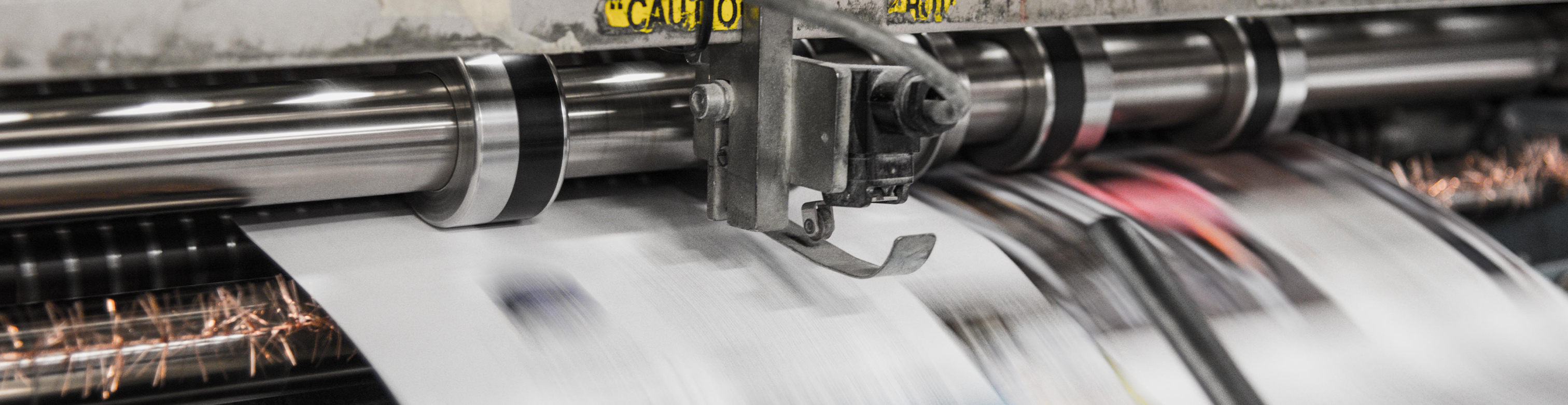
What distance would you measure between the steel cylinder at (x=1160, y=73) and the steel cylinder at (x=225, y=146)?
733 millimetres

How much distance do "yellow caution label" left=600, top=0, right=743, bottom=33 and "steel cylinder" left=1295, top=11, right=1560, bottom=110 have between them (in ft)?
2.64

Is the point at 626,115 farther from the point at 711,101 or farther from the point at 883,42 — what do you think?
the point at 883,42

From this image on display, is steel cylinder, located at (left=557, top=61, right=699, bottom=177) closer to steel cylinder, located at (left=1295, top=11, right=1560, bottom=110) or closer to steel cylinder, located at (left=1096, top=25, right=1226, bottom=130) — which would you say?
steel cylinder, located at (left=1096, top=25, right=1226, bottom=130)

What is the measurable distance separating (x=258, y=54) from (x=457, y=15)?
0.42 ft

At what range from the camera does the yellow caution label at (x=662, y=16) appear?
0.91m

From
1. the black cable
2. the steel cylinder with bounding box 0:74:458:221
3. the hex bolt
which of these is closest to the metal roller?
the steel cylinder with bounding box 0:74:458:221

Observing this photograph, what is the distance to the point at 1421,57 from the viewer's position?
1534 mm

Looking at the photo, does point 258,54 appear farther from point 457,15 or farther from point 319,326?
point 319,326

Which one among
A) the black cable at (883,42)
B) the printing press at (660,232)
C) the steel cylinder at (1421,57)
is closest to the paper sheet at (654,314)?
the printing press at (660,232)

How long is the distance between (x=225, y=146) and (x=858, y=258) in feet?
1.68

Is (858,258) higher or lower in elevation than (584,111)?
lower

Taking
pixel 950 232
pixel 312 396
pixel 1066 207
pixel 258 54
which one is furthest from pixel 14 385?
pixel 1066 207

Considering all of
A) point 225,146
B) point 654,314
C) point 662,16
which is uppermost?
point 662,16

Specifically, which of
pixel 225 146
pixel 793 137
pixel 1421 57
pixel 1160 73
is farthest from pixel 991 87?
pixel 225 146
